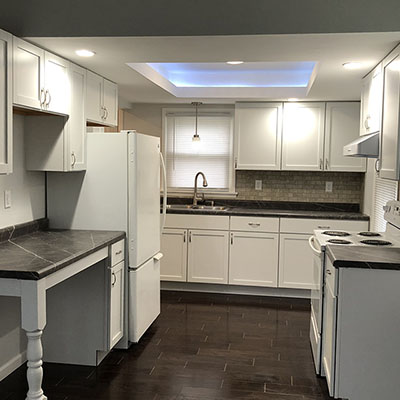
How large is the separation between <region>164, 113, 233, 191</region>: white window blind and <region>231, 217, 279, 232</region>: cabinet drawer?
0.72 metres

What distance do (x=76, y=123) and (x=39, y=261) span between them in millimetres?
1301

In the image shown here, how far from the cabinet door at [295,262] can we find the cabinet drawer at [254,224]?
142mm

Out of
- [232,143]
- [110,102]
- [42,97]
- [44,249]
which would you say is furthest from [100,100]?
[232,143]

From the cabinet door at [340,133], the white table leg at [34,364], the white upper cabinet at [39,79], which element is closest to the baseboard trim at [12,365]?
the white table leg at [34,364]

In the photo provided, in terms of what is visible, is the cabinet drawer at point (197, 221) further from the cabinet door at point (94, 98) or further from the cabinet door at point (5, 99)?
the cabinet door at point (5, 99)

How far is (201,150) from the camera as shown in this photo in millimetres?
6027

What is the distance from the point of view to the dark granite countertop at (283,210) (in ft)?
17.3

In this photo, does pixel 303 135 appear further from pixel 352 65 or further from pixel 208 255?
pixel 352 65

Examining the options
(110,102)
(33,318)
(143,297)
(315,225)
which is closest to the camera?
(33,318)

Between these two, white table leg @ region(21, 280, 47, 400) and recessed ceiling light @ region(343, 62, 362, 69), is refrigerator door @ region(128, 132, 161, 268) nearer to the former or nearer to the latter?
white table leg @ region(21, 280, 47, 400)

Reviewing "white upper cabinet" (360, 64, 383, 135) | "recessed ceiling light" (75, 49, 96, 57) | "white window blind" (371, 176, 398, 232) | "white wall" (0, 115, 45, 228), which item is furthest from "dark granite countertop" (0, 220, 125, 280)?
"white window blind" (371, 176, 398, 232)

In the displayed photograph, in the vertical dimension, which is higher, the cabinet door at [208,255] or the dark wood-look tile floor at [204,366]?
the cabinet door at [208,255]

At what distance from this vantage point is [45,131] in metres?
3.55

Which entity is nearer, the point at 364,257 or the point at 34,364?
the point at 34,364
